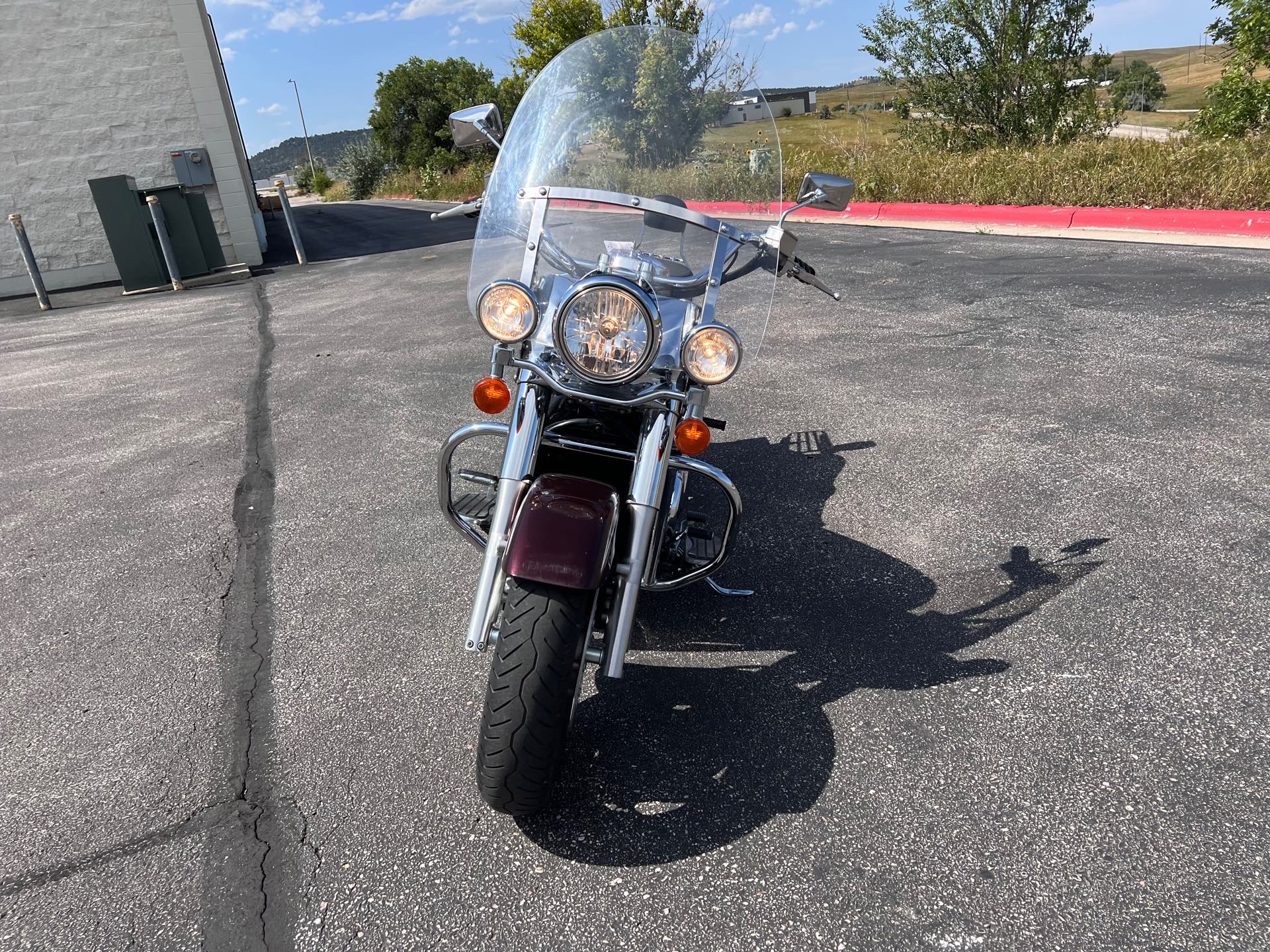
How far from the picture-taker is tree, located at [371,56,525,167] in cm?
4184

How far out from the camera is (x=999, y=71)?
46.0 feet

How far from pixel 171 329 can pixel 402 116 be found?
40259 millimetres

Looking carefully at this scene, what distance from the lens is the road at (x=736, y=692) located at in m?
2.16

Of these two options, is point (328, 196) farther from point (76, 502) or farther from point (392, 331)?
point (76, 502)

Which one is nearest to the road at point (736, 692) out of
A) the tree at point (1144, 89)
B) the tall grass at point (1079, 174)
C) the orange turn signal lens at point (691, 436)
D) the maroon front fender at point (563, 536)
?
the maroon front fender at point (563, 536)

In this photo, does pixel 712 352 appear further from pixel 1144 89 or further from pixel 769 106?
pixel 1144 89

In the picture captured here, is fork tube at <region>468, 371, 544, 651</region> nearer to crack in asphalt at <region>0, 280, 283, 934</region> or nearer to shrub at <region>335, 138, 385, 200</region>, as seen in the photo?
crack in asphalt at <region>0, 280, 283, 934</region>

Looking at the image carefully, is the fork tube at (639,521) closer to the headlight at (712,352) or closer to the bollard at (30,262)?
the headlight at (712,352)

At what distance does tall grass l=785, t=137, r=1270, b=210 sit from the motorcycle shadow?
27.7 feet

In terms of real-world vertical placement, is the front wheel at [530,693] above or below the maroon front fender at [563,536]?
below

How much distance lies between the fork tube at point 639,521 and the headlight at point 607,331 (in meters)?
0.22

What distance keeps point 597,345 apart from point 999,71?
47.6 feet

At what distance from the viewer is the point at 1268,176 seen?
30.8 ft

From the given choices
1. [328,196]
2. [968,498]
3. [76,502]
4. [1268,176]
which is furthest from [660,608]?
[328,196]
